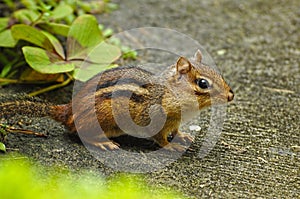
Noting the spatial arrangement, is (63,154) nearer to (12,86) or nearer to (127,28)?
(12,86)

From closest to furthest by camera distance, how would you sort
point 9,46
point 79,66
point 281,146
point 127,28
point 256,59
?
1. point 281,146
2. point 79,66
3. point 9,46
4. point 256,59
5. point 127,28

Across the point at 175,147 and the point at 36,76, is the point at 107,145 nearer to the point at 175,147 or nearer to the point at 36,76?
the point at 175,147

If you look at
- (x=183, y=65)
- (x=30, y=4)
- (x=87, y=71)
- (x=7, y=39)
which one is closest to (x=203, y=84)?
(x=183, y=65)

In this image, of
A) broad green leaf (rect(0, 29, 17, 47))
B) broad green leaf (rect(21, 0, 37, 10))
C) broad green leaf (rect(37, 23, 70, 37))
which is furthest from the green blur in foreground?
broad green leaf (rect(21, 0, 37, 10))

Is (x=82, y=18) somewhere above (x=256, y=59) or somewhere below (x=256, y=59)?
above

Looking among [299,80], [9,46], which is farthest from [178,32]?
[9,46]

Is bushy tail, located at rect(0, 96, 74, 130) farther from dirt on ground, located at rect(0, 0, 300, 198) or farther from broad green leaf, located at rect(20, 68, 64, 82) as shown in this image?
broad green leaf, located at rect(20, 68, 64, 82)
